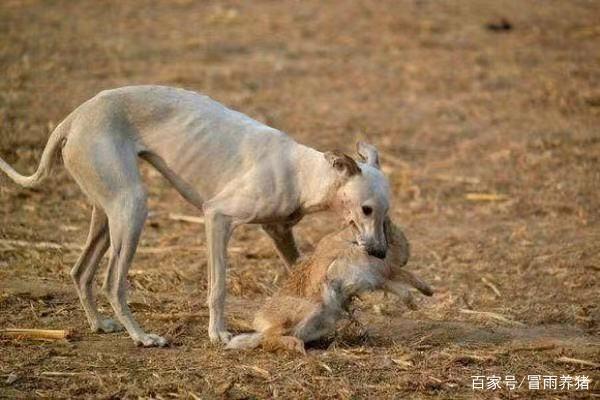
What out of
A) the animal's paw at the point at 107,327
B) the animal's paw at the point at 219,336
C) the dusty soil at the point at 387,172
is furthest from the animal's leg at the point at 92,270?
the animal's paw at the point at 219,336

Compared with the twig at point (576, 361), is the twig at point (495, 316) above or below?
below

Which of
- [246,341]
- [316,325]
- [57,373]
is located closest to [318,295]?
[316,325]

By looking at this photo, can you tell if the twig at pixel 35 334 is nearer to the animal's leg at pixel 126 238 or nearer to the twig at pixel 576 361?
the animal's leg at pixel 126 238

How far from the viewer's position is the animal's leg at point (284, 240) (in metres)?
6.71

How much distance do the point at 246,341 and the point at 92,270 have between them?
3.74 feet

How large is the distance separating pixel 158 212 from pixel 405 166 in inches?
106

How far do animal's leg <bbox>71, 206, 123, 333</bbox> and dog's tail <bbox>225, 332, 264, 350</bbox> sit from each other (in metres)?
0.86

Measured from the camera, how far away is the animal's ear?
21.6 ft

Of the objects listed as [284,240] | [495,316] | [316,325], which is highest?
[284,240]

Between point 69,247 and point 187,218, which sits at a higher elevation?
point 69,247

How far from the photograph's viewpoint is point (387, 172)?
10719 mm

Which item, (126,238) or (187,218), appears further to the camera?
(187,218)

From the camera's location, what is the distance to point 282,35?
15.8 metres

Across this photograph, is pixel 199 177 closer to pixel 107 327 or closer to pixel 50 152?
pixel 50 152
